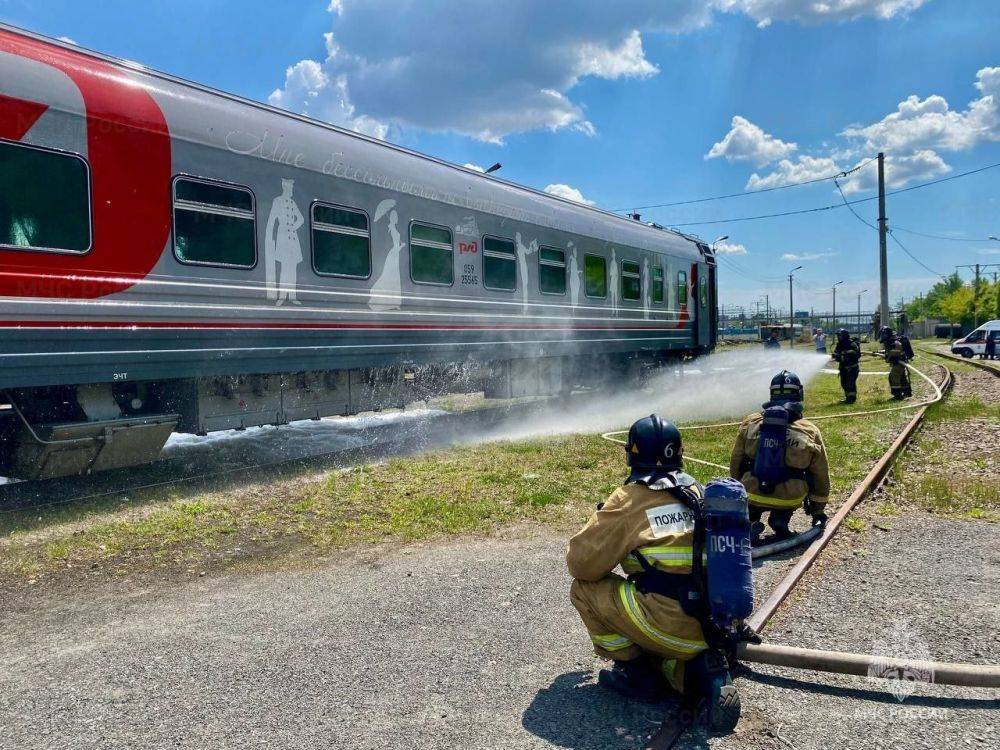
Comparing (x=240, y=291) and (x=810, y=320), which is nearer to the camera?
(x=240, y=291)

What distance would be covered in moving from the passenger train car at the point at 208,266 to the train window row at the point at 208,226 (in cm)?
2

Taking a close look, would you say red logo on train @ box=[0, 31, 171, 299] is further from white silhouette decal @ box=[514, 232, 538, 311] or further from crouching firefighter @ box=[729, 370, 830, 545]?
white silhouette decal @ box=[514, 232, 538, 311]

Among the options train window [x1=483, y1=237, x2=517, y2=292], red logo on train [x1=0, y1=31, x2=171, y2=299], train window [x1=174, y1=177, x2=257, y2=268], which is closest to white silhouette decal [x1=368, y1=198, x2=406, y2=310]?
train window [x1=174, y1=177, x2=257, y2=268]

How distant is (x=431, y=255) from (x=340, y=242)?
1.62 m

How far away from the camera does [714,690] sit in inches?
116

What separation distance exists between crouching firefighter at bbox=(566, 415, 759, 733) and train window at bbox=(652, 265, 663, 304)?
1360 cm

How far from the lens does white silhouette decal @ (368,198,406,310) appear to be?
921 centimetres

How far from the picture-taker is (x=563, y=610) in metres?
4.25

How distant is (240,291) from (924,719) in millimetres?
6605

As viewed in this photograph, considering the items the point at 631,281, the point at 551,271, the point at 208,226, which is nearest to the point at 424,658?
the point at 208,226

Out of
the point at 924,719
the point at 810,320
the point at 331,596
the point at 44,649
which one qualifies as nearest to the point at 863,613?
the point at 924,719

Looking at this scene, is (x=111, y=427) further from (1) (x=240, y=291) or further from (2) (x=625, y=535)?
(2) (x=625, y=535)

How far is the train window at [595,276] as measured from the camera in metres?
13.7

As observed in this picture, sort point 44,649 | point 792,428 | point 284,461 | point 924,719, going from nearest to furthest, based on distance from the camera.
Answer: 1. point 924,719
2. point 44,649
3. point 792,428
4. point 284,461
